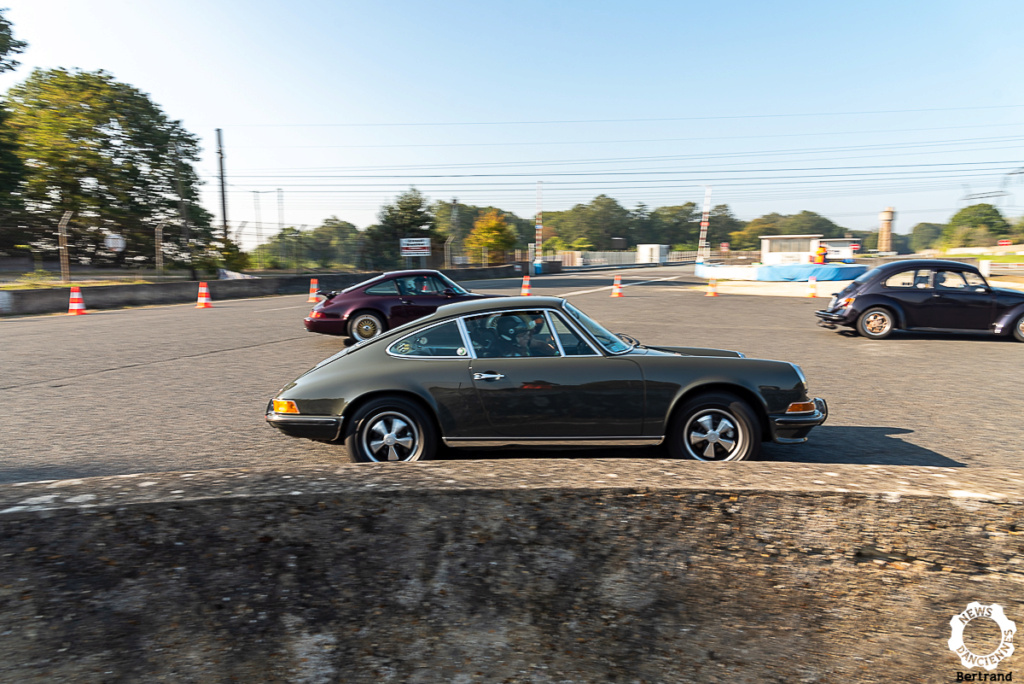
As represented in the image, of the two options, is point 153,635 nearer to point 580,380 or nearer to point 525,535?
point 525,535

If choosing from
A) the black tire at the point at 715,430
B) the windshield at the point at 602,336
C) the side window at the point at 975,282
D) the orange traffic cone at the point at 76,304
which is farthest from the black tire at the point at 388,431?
the orange traffic cone at the point at 76,304

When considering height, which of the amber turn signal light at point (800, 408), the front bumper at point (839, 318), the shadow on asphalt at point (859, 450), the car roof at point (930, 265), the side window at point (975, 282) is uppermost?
the car roof at point (930, 265)

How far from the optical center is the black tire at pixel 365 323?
11.6 metres

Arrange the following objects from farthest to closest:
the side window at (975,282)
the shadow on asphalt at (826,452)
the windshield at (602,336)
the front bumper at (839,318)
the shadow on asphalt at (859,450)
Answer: the front bumper at (839,318)
the side window at (975,282)
the shadow on asphalt at (859,450)
the shadow on asphalt at (826,452)
the windshield at (602,336)

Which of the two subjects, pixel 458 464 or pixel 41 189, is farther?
pixel 41 189

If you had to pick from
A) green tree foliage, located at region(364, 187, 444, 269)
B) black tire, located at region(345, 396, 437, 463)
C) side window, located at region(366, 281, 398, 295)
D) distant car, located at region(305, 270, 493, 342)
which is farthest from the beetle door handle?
green tree foliage, located at region(364, 187, 444, 269)

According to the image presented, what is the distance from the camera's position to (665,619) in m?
2.91

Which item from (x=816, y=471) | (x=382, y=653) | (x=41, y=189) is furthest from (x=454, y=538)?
(x=41, y=189)

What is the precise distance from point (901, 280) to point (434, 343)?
10574 mm

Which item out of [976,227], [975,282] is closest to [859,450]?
[975,282]

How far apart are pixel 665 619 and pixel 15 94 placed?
39343 millimetres

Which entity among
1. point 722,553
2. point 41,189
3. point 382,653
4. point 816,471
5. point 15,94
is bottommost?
point 382,653

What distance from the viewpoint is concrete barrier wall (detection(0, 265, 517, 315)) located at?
18.3 m

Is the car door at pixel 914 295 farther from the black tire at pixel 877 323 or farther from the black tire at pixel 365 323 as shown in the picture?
the black tire at pixel 365 323
